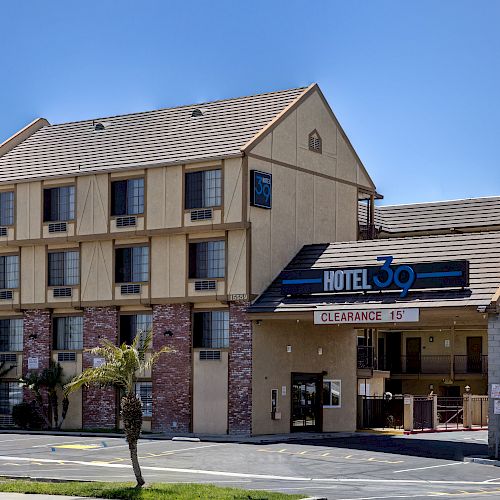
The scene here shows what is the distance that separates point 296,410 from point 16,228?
15.3 metres

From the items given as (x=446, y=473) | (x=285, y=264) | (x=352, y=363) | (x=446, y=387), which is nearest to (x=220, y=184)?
(x=285, y=264)

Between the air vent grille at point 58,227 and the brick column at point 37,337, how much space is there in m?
3.67

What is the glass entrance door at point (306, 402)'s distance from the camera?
4650cm

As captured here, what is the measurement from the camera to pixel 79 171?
49188 mm

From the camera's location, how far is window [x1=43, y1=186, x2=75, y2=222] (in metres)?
49.7

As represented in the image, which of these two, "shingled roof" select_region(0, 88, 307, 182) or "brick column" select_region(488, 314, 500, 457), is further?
"shingled roof" select_region(0, 88, 307, 182)

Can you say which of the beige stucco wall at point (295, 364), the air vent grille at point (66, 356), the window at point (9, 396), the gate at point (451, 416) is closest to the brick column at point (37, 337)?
the air vent grille at point (66, 356)

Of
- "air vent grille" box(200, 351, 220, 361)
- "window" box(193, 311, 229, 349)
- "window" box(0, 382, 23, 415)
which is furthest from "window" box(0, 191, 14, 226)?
"air vent grille" box(200, 351, 220, 361)

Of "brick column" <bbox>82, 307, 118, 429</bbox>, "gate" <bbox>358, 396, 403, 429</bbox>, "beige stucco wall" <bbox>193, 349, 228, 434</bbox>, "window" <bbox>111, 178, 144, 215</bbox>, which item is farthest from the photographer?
"gate" <bbox>358, 396, 403, 429</bbox>

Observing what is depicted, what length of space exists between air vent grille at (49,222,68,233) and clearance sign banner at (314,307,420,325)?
13497 mm

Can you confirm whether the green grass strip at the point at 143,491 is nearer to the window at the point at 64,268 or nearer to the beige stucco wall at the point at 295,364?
the beige stucco wall at the point at 295,364

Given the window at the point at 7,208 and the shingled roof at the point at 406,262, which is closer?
the shingled roof at the point at 406,262

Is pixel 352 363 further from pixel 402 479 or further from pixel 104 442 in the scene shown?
pixel 402 479

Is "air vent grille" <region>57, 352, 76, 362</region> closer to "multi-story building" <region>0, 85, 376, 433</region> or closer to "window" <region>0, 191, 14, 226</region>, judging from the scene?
"multi-story building" <region>0, 85, 376, 433</region>
